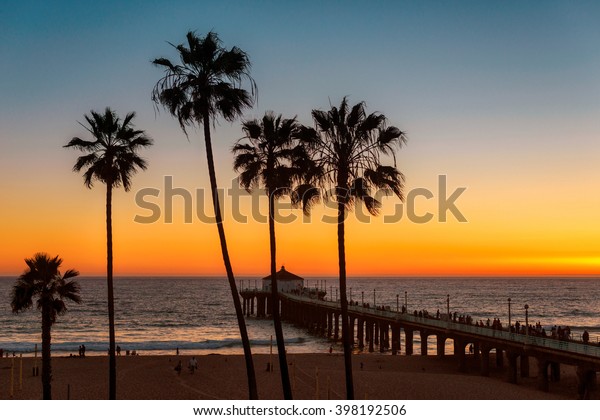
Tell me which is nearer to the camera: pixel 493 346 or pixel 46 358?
pixel 46 358

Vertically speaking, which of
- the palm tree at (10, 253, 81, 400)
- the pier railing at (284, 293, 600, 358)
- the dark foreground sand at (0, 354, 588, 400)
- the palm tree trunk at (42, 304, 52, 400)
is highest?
the palm tree at (10, 253, 81, 400)

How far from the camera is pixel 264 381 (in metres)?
33.8

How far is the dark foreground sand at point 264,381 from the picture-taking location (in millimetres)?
29920

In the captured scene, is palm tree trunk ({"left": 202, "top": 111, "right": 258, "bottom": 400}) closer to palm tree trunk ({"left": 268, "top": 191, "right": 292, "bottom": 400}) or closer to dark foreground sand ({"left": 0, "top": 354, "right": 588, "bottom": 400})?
palm tree trunk ({"left": 268, "top": 191, "right": 292, "bottom": 400})

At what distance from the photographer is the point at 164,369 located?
39.5m

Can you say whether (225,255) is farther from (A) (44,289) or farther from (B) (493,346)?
(B) (493,346)

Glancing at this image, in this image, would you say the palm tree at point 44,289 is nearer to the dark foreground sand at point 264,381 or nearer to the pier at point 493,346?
the dark foreground sand at point 264,381

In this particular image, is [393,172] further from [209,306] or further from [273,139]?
[209,306]

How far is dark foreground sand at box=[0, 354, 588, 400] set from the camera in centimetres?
2992

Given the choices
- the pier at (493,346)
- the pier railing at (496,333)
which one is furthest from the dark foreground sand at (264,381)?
the pier railing at (496,333)

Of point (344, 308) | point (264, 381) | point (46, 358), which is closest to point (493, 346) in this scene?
point (264, 381)

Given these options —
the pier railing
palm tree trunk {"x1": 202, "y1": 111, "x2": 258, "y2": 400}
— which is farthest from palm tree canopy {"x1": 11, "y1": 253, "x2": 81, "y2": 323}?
the pier railing
